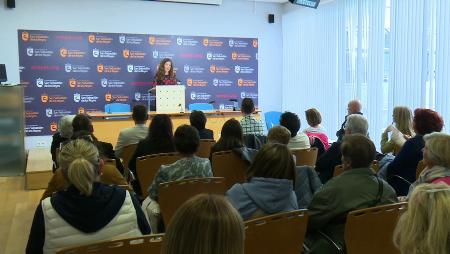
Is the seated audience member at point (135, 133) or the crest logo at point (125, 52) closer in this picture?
the seated audience member at point (135, 133)

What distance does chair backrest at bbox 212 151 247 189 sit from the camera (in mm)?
3861

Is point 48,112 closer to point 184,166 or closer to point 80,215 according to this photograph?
point 184,166

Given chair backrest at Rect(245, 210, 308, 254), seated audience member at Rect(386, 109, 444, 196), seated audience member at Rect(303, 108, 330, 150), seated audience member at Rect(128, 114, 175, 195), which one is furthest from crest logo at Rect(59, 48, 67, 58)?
chair backrest at Rect(245, 210, 308, 254)

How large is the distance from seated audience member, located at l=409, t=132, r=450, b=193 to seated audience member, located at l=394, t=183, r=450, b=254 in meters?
1.56

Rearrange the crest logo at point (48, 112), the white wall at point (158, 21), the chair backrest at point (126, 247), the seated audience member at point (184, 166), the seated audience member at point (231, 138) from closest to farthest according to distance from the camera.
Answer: the chair backrest at point (126, 247)
the seated audience member at point (184, 166)
the seated audience member at point (231, 138)
the white wall at point (158, 21)
the crest logo at point (48, 112)

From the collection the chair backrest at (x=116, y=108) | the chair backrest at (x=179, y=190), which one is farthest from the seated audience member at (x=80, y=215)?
the chair backrest at (x=116, y=108)

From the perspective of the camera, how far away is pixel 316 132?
5207 mm

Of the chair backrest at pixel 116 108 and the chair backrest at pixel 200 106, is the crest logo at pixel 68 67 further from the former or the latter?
the chair backrest at pixel 200 106

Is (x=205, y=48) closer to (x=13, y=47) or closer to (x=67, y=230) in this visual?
(x=13, y=47)

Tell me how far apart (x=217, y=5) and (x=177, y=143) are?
737 centimetres

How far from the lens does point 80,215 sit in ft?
6.77

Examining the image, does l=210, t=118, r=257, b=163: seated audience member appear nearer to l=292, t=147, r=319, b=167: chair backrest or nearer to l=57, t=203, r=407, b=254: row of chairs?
l=292, t=147, r=319, b=167: chair backrest

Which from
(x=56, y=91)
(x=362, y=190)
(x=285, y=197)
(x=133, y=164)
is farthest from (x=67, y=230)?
(x=56, y=91)

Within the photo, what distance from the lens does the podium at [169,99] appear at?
8.10 m
